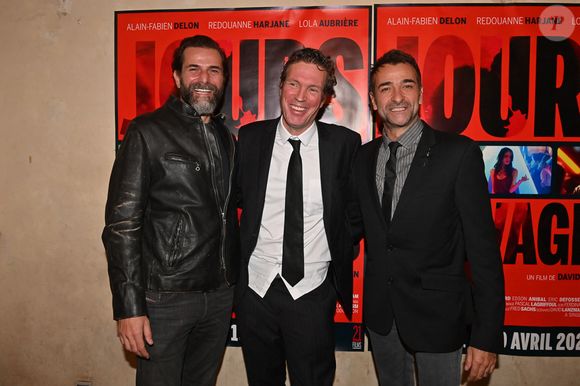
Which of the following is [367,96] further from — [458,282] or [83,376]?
[83,376]

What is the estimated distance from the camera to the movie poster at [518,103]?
2.41 metres

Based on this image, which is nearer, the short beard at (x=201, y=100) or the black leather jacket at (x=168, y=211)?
the black leather jacket at (x=168, y=211)

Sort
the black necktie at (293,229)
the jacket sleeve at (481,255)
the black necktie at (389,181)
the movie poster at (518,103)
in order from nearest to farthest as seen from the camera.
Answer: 1. the jacket sleeve at (481,255)
2. the black necktie at (389,181)
3. the black necktie at (293,229)
4. the movie poster at (518,103)

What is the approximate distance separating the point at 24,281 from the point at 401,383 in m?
2.62

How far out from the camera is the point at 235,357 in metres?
2.68

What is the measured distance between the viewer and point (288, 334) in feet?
6.12

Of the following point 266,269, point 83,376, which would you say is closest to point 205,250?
point 266,269

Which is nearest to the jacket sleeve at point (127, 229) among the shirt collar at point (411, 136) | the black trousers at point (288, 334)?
the black trousers at point (288, 334)

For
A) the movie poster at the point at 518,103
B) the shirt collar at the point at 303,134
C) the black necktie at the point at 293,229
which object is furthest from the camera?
the movie poster at the point at 518,103

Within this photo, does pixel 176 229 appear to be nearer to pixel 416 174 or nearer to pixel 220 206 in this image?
pixel 220 206

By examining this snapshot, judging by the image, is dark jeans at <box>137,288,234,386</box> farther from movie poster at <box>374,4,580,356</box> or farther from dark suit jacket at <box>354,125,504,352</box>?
movie poster at <box>374,4,580,356</box>

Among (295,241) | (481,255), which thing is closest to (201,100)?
(295,241)

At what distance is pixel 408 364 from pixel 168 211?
1321mm

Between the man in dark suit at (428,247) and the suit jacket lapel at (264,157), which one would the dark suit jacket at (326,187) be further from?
the man in dark suit at (428,247)
